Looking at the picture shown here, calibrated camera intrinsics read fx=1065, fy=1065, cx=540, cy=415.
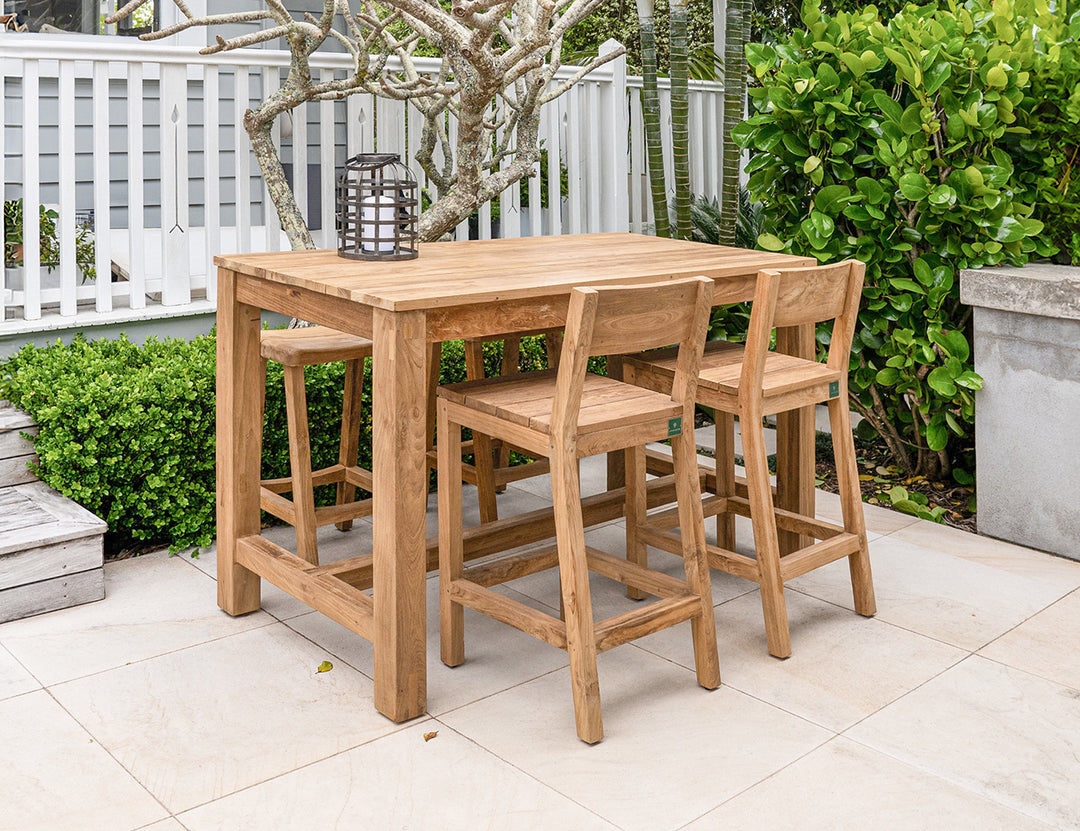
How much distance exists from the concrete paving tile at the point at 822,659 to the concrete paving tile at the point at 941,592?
10 cm

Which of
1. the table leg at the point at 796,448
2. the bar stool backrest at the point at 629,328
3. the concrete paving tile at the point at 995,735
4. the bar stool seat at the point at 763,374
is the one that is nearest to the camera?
the concrete paving tile at the point at 995,735

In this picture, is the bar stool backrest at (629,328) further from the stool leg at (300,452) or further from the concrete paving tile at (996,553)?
the concrete paving tile at (996,553)

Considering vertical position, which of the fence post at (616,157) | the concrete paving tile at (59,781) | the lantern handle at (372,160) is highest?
the fence post at (616,157)

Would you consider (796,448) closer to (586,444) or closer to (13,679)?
(586,444)

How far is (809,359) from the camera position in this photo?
3.36 metres

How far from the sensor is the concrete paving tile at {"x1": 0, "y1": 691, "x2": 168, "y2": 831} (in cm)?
217

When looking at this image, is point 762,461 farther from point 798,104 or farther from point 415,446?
point 798,104

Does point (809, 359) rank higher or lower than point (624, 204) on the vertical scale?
lower

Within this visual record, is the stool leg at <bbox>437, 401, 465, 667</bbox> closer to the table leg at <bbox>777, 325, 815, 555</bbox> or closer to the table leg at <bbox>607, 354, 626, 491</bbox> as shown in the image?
the table leg at <bbox>607, 354, 626, 491</bbox>

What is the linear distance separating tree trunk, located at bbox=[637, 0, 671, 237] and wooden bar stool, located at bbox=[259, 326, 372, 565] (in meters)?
2.12

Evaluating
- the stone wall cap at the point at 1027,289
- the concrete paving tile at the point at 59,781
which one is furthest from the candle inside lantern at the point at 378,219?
the stone wall cap at the point at 1027,289

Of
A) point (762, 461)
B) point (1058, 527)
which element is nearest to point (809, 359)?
point (762, 461)

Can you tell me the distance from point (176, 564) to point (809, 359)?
7.15ft

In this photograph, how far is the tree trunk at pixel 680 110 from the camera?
16.2ft
